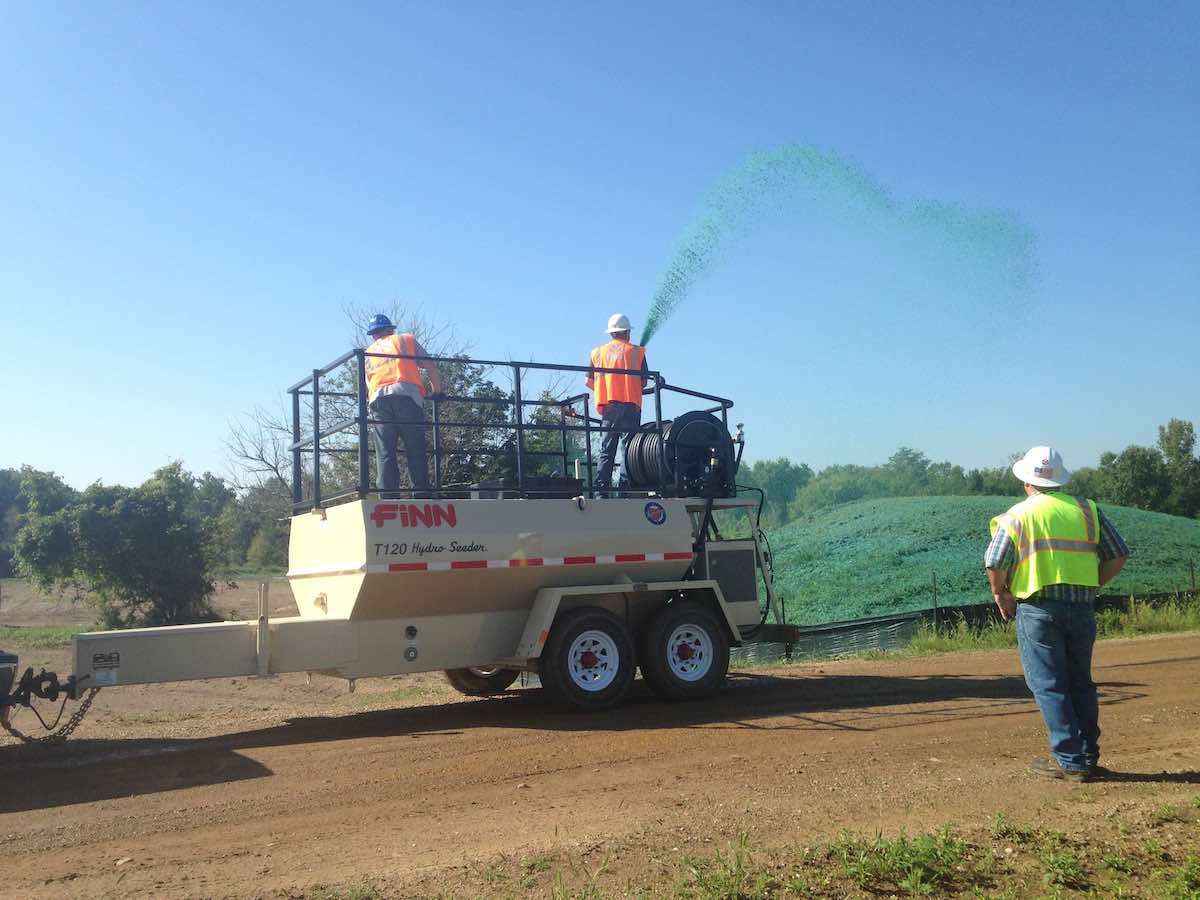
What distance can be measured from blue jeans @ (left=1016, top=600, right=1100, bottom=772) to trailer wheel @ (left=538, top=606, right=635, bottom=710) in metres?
4.30

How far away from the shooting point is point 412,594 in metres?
9.37

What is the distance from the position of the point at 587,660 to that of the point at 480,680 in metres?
2.07

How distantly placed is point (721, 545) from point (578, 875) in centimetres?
671

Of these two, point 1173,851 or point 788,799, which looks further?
point 788,799

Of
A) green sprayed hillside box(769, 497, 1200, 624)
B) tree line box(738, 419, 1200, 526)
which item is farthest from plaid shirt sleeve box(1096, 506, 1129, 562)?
tree line box(738, 419, 1200, 526)

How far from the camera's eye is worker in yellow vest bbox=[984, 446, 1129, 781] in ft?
21.5

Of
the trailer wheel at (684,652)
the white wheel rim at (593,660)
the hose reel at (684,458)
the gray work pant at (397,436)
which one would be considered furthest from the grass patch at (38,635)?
the trailer wheel at (684,652)

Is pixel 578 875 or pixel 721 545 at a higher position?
pixel 721 545

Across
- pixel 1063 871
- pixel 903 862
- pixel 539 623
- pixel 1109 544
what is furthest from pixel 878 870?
pixel 539 623

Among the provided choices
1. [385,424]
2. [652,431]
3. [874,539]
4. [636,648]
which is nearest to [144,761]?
[385,424]

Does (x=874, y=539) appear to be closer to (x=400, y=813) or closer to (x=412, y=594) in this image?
(x=412, y=594)

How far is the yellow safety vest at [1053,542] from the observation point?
655cm

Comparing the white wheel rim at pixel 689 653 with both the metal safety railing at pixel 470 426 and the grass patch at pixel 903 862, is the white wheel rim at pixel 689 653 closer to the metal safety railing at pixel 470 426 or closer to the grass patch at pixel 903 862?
the metal safety railing at pixel 470 426

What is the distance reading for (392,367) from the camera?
9898 millimetres
